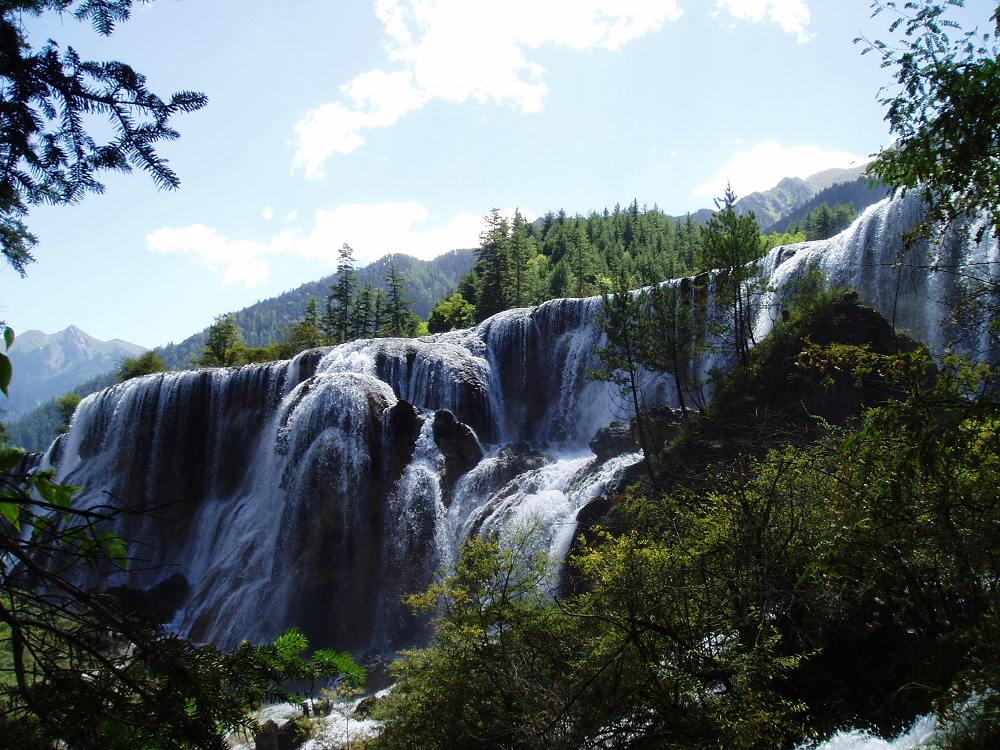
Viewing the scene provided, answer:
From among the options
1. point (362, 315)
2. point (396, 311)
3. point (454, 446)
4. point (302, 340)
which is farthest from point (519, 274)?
point (454, 446)

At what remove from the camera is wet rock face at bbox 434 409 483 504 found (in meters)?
23.0

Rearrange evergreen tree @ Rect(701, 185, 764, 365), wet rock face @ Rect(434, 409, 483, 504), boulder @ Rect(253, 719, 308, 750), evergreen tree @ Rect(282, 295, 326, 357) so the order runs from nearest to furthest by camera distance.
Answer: boulder @ Rect(253, 719, 308, 750)
evergreen tree @ Rect(701, 185, 764, 365)
wet rock face @ Rect(434, 409, 483, 504)
evergreen tree @ Rect(282, 295, 326, 357)

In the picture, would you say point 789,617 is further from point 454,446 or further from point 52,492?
point 454,446

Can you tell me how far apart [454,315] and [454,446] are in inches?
1399

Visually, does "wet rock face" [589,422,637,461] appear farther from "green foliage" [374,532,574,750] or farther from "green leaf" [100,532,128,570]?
"green leaf" [100,532,128,570]

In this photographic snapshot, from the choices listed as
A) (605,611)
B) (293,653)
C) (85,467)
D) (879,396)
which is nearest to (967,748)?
(605,611)

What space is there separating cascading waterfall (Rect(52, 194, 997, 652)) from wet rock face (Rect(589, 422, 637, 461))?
392 mm

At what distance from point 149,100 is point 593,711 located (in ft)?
19.2

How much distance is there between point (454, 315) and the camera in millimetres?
58000

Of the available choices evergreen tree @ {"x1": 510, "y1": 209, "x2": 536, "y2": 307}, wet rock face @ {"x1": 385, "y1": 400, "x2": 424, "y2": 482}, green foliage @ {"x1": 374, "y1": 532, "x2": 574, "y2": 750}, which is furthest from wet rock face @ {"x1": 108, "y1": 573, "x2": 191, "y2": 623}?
evergreen tree @ {"x1": 510, "y1": 209, "x2": 536, "y2": 307}

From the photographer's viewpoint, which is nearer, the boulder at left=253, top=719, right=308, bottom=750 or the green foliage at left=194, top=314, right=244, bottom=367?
the boulder at left=253, top=719, right=308, bottom=750

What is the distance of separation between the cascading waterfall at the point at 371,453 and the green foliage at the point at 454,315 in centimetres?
2323

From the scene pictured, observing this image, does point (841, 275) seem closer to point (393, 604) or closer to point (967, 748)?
point (393, 604)

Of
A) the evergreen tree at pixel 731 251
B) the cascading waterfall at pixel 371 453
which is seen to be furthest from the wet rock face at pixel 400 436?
the evergreen tree at pixel 731 251
